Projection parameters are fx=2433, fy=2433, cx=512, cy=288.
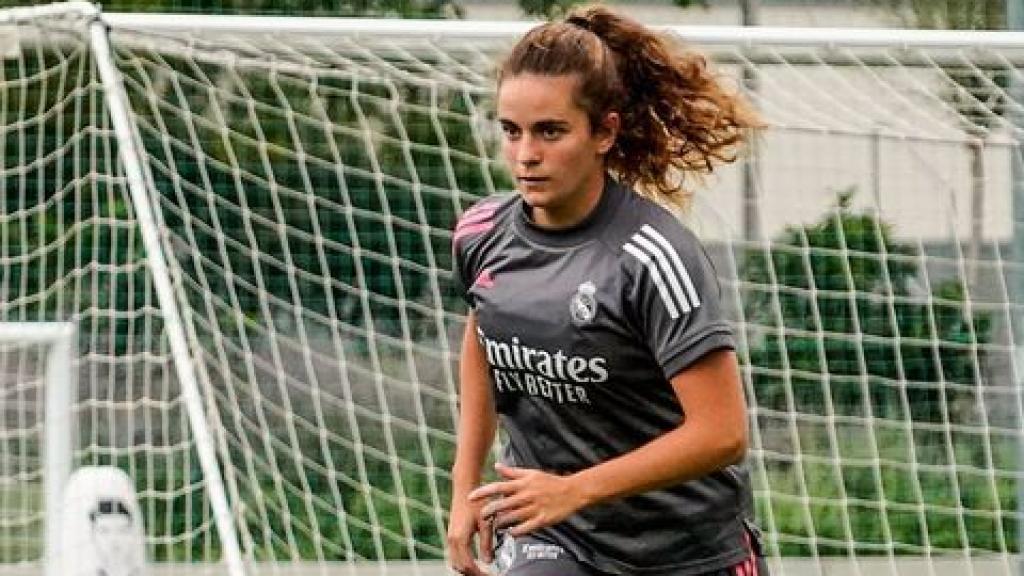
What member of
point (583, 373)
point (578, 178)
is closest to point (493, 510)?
point (583, 373)

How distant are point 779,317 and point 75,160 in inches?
77.4

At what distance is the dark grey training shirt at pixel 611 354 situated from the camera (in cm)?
332

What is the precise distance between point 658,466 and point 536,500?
0.17 m

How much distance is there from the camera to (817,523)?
687cm

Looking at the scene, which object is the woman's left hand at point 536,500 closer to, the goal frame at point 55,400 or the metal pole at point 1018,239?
the goal frame at point 55,400

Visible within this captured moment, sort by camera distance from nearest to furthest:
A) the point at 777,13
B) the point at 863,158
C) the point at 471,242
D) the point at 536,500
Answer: the point at 536,500 < the point at 471,242 < the point at 863,158 < the point at 777,13

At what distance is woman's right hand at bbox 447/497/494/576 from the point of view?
348 centimetres

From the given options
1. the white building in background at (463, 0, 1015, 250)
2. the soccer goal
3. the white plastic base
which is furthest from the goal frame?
the white building in background at (463, 0, 1015, 250)

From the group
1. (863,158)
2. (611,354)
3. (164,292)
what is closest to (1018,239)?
(863,158)

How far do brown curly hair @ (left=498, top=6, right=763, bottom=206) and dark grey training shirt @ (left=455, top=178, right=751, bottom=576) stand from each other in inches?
4.7

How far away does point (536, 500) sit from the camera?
3.22m

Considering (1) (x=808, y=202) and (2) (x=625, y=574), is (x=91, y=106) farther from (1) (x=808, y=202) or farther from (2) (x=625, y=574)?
(2) (x=625, y=574)

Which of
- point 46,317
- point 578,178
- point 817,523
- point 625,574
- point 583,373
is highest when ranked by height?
point 578,178

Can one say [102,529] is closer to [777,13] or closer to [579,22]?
[579,22]
